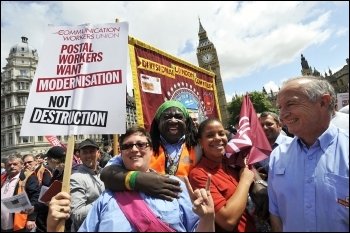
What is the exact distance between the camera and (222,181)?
7.68ft

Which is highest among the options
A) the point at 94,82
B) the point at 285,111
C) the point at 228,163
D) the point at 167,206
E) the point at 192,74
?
the point at 192,74

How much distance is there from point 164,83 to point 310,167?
130 inches

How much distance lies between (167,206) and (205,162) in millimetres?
563

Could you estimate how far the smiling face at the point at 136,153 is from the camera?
7.52ft

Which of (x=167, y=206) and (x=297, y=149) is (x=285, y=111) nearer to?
(x=297, y=149)

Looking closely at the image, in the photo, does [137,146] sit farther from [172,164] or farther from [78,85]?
[78,85]

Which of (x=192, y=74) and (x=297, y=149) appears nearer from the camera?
(x=297, y=149)

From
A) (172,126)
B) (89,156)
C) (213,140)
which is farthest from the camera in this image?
(89,156)

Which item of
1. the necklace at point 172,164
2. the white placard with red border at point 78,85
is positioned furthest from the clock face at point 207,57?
the white placard with red border at point 78,85

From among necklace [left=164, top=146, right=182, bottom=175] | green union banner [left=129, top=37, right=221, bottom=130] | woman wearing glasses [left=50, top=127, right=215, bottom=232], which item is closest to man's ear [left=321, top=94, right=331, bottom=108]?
woman wearing glasses [left=50, top=127, right=215, bottom=232]

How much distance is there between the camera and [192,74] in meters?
5.86

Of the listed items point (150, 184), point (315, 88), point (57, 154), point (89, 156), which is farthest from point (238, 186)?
point (57, 154)

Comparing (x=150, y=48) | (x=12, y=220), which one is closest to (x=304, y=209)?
(x=150, y=48)

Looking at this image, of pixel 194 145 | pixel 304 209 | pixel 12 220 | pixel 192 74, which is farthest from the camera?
pixel 192 74
